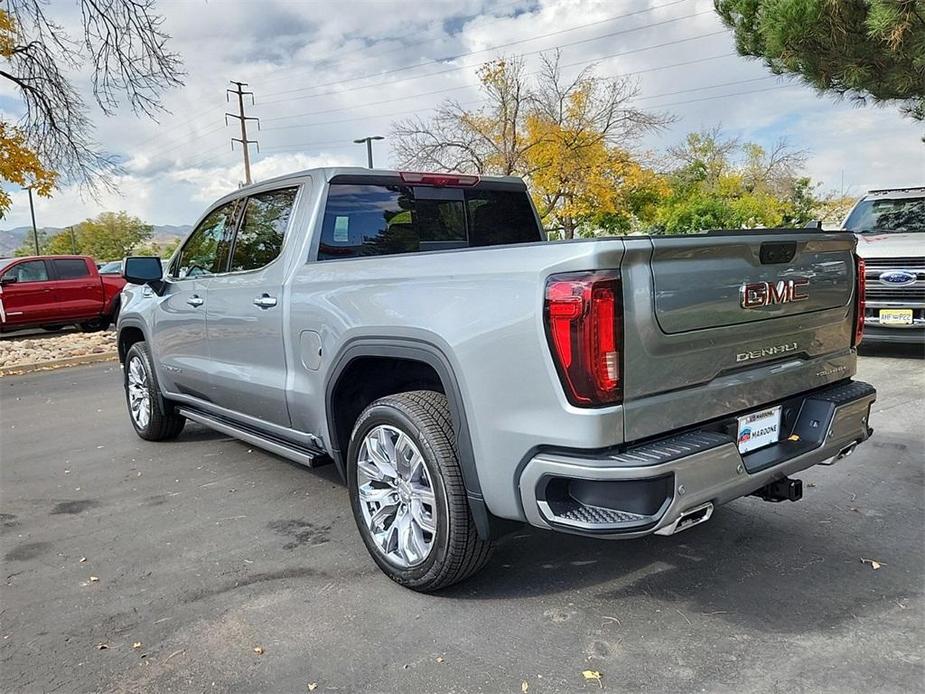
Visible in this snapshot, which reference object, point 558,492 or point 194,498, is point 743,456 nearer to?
point 558,492

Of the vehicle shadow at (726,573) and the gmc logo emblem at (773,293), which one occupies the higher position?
the gmc logo emblem at (773,293)

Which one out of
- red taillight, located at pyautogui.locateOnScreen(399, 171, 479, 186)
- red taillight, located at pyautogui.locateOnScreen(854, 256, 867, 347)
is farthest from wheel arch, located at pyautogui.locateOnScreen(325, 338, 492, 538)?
red taillight, located at pyautogui.locateOnScreen(854, 256, 867, 347)

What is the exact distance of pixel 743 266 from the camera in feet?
9.14

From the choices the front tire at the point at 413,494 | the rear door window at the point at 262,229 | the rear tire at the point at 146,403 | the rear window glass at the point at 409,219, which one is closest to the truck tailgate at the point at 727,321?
the front tire at the point at 413,494

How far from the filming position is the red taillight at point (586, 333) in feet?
7.87

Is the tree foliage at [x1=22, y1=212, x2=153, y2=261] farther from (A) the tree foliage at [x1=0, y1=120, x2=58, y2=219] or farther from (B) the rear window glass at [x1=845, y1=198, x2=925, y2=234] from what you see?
(B) the rear window glass at [x1=845, y1=198, x2=925, y2=234]

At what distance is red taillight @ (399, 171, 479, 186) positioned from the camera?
414 centimetres

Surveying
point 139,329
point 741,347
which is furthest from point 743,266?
point 139,329

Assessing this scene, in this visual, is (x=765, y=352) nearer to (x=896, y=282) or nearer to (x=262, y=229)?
(x=262, y=229)

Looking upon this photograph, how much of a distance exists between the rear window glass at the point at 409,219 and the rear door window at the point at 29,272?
534 inches

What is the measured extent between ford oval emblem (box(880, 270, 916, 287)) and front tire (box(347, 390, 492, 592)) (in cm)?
720

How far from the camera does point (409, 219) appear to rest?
416 centimetres

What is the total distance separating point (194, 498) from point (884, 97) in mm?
11153

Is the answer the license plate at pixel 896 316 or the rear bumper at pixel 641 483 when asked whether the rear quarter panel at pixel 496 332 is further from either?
the license plate at pixel 896 316
